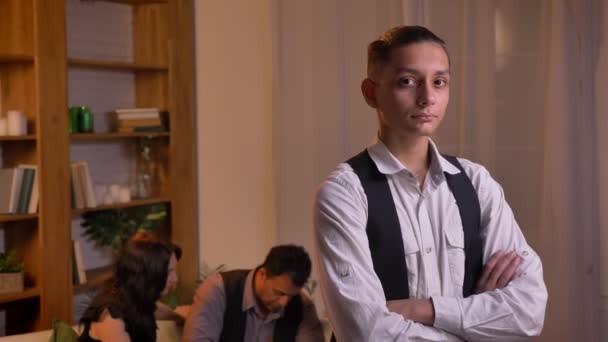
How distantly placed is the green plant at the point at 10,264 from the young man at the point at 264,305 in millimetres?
1225

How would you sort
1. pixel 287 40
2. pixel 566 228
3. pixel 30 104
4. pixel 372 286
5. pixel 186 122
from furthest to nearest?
pixel 186 122 → pixel 287 40 → pixel 30 104 → pixel 566 228 → pixel 372 286

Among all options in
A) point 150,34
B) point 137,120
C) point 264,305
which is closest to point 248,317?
point 264,305

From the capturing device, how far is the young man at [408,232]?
64.7 inches

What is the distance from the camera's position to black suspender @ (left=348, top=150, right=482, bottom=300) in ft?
5.42

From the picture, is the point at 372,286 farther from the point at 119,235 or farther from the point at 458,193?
the point at 119,235

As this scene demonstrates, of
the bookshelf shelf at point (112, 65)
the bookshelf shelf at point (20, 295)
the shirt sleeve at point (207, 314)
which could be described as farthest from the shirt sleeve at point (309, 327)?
the bookshelf shelf at point (112, 65)

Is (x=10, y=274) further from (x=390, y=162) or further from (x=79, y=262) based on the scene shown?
(x=390, y=162)

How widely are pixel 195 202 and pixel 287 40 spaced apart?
3.82 ft

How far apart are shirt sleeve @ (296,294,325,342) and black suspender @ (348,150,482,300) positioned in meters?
1.82

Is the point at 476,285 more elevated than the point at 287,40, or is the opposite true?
the point at 287,40

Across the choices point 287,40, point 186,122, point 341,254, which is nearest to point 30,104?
point 186,122

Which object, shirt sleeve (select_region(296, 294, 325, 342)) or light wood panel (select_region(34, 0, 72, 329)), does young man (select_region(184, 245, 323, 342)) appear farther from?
light wood panel (select_region(34, 0, 72, 329))

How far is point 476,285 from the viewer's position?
1750 millimetres

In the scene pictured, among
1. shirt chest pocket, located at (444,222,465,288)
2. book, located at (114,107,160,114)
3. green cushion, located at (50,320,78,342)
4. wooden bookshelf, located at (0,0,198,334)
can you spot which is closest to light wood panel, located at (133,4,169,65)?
wooden bookshelf, located at (0,0,198,334)
